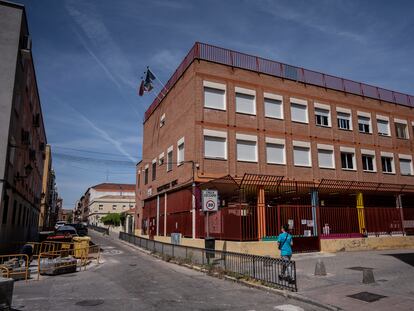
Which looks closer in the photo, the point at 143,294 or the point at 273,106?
the point at 143,294

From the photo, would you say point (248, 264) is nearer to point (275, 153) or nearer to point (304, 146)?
point (275, 153)

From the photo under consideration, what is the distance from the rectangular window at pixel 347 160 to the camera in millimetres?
28578

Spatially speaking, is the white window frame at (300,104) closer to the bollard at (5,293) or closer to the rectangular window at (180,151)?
the rectangular window at (180,151)

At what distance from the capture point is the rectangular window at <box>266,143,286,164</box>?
25172mm

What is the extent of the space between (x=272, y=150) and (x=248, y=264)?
14.2 meters

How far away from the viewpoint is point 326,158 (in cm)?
2767

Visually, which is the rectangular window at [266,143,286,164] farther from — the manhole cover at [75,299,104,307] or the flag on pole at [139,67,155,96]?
the manhole cover at [75,299,104,307]

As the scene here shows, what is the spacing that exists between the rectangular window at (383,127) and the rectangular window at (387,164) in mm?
2163

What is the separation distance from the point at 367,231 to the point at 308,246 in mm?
5264

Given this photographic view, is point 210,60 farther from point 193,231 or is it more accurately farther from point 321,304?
point 321,304

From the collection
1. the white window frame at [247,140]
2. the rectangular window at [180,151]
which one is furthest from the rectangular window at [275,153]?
the rectangular window at [180,151]

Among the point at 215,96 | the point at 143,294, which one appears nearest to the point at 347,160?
the point at 215,96

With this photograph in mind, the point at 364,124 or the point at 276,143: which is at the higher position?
the point at 364,124

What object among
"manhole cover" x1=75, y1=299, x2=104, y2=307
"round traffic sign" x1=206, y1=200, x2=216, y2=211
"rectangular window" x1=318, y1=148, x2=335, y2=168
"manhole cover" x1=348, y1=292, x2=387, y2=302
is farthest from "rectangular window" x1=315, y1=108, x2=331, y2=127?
"manhole cover" x1=75, y1=299, x2=104, y2=307
